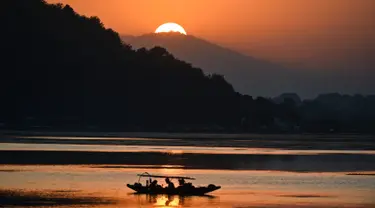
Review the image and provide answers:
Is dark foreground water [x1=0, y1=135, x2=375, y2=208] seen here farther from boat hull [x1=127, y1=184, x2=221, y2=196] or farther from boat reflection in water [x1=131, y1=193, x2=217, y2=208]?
boat hull [x1=127, y1=184, x2=221, y2=196]

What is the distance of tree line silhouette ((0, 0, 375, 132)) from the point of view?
164 m

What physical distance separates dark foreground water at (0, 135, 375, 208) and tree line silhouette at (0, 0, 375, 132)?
225ft

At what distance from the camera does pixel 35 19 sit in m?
169

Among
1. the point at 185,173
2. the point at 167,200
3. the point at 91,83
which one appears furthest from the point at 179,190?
the point at 91,83

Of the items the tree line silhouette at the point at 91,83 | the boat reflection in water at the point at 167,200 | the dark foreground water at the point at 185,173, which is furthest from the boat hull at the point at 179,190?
the tree line silhouette at the point at 91,83

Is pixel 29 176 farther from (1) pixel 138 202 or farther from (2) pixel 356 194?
(2) pixel 356 194

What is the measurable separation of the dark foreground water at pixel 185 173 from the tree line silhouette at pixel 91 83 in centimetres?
6865

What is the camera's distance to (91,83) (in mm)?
173375

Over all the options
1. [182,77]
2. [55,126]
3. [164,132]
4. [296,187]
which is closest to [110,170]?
[296,187]

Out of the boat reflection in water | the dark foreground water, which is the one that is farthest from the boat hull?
the dark foreground water

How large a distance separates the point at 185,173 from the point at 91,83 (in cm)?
10887

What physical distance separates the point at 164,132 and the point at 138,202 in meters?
Result: 124

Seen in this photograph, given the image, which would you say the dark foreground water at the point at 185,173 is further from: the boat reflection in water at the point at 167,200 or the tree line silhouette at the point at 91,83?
the tree line silhouette at the point at 91,83

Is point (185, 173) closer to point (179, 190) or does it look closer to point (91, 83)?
point (179, 190)
